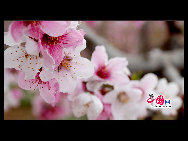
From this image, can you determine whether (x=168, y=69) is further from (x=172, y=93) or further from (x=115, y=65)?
(x=115, y=65)

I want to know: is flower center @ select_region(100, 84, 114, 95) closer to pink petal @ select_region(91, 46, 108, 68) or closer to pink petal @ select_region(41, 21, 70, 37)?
pink petal @ select_region(91, 46, 108, 68)

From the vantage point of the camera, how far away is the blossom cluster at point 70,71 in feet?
1.49

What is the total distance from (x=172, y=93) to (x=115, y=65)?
0.32 meters

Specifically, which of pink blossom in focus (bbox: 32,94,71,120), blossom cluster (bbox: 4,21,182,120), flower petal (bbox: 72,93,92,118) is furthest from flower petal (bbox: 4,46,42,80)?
pink blossom in focus (bbox: 32,94,71,120)

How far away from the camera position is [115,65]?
672mm

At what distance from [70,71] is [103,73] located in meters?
0.13

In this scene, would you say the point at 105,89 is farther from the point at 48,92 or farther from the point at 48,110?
the point at 48,110

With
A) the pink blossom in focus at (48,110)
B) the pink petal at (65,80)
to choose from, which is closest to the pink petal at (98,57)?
the pink petal at (65,80)

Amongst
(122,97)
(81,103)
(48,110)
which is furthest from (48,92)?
(48,110)

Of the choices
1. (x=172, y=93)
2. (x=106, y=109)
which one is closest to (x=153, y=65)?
(x=172, y=93)

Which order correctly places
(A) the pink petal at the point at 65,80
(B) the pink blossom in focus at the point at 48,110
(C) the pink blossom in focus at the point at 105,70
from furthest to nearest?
(B) the pink blossom in focus at the point at 48,110 < (C) the pink blossom in focus at the point at 105,70 < (A) the pink petal at the point at 65,80

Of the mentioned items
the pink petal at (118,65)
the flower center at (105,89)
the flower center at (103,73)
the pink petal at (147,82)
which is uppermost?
the pink petal at (118,65)

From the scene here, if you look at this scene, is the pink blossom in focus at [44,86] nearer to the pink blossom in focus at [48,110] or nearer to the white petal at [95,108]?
the white petal at [95,108]
